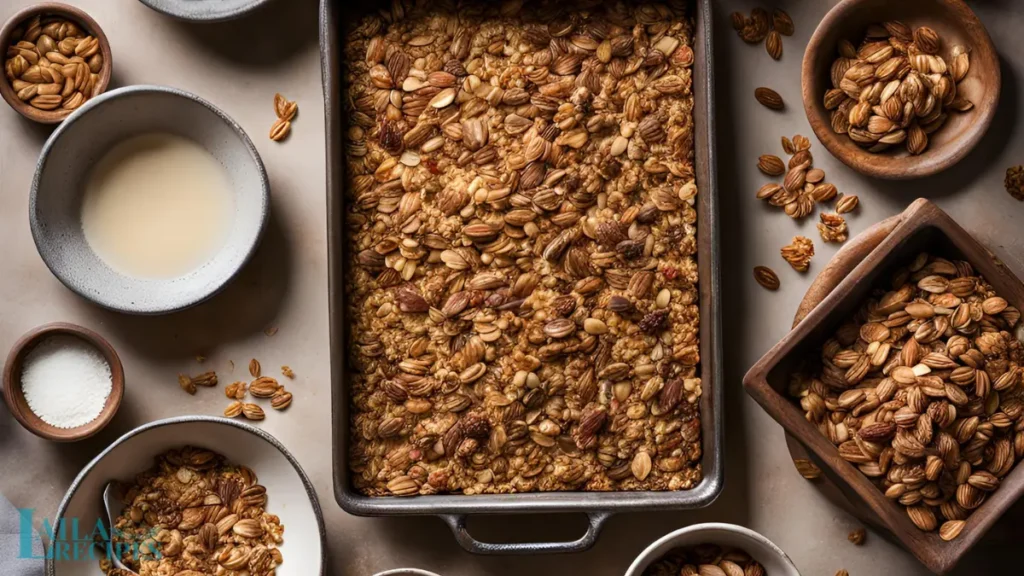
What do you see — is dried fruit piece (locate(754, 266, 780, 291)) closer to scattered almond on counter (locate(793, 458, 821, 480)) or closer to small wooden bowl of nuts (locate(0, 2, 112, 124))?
scattered almond on counter (locate(793, 458, 821, 480))

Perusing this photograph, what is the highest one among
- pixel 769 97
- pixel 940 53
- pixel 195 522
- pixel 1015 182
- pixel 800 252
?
pixel 940 53

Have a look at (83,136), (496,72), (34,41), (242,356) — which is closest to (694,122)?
(496,72)

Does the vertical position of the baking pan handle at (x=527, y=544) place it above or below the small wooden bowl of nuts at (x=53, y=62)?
below

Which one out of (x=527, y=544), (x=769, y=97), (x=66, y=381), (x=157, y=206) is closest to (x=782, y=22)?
(x=769, y=97)

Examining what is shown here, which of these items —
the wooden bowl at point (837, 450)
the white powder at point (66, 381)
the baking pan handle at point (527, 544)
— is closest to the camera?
the wooden bowl at point (837, 450)

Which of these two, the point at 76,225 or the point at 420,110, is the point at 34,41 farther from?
the point at 420,110

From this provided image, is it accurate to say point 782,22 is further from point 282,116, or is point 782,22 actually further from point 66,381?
point 66,381

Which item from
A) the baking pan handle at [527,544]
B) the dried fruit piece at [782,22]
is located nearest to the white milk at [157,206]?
the baking pan handle at [527,544]

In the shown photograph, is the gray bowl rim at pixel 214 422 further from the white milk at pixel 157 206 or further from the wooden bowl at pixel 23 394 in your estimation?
the white milk at pixel 157 206
